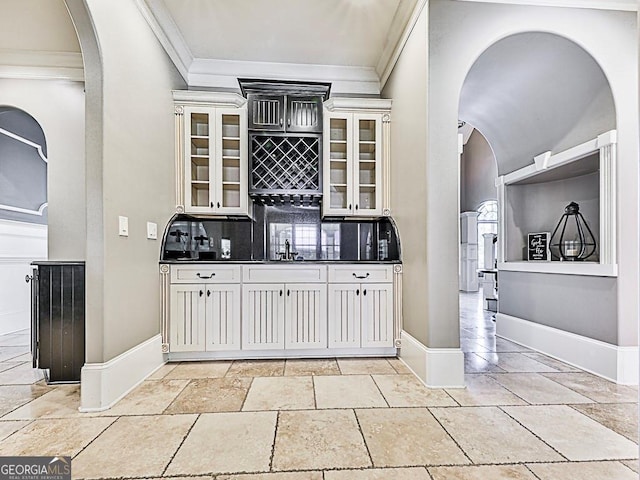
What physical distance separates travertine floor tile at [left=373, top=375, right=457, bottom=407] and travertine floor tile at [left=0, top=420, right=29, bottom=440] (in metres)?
2.08

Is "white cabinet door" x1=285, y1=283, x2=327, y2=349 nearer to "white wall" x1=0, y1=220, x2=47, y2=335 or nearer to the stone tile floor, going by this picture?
the stone tile floor

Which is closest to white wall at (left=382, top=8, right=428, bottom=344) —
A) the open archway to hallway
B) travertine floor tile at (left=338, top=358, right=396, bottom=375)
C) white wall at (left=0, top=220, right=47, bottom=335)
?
travertine floor tile at (left=338, top=358, right=396, bottom=375)

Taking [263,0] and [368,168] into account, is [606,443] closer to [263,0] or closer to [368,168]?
[368,168]

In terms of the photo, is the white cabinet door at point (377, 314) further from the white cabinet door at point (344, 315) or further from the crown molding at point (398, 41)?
the crown molding at point (398, 41)

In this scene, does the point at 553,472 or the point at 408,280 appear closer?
the point at 553,472

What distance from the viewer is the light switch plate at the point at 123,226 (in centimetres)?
230

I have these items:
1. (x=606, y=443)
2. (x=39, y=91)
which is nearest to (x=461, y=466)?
(x=606, y=443)

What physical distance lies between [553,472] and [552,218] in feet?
8.92

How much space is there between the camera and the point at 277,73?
3.69 metres

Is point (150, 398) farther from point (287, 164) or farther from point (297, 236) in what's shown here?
point (287, 164)

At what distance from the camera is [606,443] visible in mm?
1695

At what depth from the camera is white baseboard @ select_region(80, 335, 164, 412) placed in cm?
207

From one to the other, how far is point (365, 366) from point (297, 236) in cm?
155

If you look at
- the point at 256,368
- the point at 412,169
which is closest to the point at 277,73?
the point at 412,169
